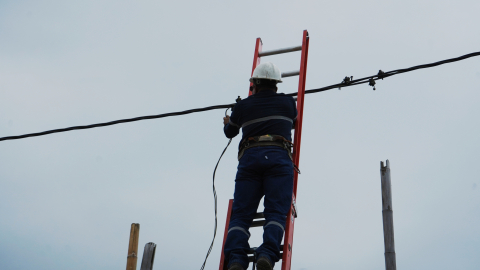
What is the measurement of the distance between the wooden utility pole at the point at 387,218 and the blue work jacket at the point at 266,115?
3838 mm

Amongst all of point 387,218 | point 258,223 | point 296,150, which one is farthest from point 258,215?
point 387,218

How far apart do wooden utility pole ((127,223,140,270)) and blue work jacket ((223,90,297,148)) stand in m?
2.17

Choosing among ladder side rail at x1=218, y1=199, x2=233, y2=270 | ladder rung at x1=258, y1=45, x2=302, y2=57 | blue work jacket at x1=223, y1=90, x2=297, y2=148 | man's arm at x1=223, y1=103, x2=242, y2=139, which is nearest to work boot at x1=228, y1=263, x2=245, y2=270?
ladder side rail at x1=218, y1=199, x2=233, y2=270

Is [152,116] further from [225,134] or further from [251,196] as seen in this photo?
[251,196]

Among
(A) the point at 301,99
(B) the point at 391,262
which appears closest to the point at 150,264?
(A) the point at 301,99

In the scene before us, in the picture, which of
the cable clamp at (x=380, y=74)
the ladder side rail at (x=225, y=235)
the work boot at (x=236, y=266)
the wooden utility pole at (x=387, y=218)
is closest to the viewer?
the work boot at (x=236, y=266)

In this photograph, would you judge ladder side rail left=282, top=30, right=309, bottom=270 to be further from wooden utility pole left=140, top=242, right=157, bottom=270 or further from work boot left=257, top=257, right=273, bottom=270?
wooden utility pole left=140, top=242, right=157, bottom=270

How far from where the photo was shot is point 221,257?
4.90 m

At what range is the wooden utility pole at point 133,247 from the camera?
253 inches

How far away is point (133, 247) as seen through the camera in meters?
6.53

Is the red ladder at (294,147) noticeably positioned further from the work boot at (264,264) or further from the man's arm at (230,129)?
the man's arm at (230,129)

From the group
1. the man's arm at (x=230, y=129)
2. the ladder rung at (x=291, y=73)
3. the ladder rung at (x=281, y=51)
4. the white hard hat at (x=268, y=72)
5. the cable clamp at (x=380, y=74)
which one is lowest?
the man's arm at (x=230, y=129)

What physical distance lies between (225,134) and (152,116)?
8.07ft

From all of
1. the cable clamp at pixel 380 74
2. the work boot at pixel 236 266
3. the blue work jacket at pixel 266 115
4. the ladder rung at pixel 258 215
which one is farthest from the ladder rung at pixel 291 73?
the work boot at pixel 236 266
